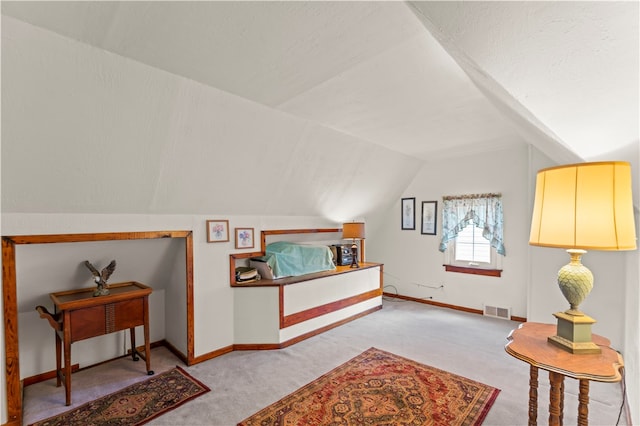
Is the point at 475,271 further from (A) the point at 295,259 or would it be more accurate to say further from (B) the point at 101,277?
(B) the point at 101,277

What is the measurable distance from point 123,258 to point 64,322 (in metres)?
0.76

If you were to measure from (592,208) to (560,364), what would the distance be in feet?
2.31

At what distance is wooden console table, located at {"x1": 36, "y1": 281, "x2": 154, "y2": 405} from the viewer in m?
2.36

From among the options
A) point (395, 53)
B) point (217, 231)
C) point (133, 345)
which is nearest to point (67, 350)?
point (133, 345)

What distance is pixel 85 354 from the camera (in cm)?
297

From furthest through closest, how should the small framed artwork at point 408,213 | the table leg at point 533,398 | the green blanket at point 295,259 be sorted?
the small framed artwork at point 408,213 → the green blanket at point 295,259 → the table leg at point 533,398

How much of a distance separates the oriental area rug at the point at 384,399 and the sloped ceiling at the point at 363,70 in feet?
6.10

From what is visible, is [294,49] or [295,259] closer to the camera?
[294,49]

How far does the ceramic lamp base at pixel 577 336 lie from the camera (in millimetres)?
1469

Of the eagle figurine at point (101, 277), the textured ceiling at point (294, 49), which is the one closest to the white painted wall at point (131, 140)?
the textured ceiling at point (294, 49)

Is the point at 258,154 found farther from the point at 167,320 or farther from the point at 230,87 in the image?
the point at 167,320

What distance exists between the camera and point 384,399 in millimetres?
2395

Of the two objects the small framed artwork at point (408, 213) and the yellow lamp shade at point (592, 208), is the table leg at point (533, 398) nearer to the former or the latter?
the yellow lamp shade at point (592, 208)

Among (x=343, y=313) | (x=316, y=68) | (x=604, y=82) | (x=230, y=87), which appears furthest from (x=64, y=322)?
(x=604, y=82)
